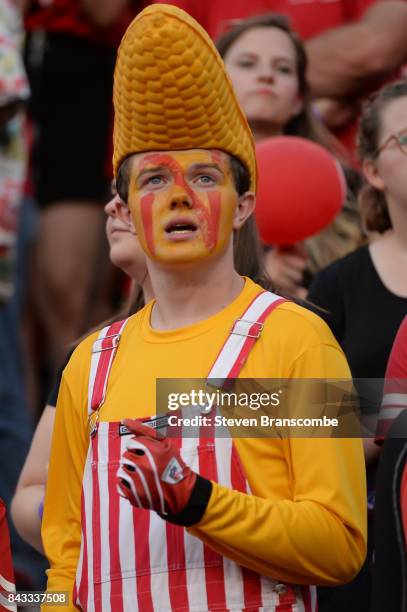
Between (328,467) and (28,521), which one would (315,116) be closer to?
(28,521)

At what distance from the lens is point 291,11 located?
6465 millimetres

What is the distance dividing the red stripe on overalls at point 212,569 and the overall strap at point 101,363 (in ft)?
1.11

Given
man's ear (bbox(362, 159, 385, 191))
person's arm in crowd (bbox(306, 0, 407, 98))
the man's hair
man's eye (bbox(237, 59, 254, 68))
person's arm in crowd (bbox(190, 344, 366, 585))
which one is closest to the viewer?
person's arm in crowd (bbox(190, 344, 366, 585))

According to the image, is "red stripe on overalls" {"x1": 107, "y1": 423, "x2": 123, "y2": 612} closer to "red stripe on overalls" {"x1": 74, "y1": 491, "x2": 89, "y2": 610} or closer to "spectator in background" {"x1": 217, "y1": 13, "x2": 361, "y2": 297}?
"red stripe on overalls" {"x1": 74, "y1": 491, "x2": 89, "y2": 610}

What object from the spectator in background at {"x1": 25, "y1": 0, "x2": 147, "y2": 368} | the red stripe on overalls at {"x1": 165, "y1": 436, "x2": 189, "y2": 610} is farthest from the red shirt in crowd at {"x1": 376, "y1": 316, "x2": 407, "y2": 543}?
the spectator in background at {"x1": 25, "y1": 0, "x2": 147, "y2": 368}

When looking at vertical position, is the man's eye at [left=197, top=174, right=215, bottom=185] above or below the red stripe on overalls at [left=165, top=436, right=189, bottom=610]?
above

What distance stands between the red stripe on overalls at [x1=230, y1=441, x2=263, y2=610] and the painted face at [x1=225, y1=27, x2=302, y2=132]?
2533 mm

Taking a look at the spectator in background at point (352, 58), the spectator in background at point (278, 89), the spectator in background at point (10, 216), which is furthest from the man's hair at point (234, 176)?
the spectator in background at point (352, 58)

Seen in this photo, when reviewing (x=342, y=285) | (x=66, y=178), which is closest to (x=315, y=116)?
(x=342, y=285)

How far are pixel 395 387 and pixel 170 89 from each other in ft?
2.94

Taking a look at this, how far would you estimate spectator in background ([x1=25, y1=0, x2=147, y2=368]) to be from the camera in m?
7.00

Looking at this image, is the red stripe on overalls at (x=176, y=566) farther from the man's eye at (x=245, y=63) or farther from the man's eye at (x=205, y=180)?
the man's eye at (x=245, y=63)

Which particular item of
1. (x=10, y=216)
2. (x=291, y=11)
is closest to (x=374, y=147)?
(x=291, y=11)

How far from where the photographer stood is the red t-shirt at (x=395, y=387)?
11.1ft
